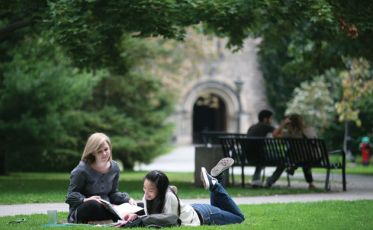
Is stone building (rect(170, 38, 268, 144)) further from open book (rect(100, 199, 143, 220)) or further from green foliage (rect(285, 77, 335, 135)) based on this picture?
open book (rect(100, 199, 143, 220))

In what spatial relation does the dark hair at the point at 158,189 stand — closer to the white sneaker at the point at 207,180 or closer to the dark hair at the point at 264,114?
the white sneaker at the point at 207,180

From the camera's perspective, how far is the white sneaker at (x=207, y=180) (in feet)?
31.0

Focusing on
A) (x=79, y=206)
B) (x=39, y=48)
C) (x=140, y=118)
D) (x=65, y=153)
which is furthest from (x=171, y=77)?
(x=79, y=206)

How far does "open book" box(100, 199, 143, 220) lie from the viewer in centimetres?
951

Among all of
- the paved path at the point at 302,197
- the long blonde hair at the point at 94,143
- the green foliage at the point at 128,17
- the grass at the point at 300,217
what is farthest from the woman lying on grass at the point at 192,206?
the green foliage at the point at 128,17

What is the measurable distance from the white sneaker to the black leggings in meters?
1.07

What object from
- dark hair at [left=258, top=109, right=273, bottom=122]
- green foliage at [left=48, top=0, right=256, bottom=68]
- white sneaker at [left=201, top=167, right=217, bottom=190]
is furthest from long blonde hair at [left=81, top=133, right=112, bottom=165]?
dark hair at [left=258, top=109, right=273, bottom=122]

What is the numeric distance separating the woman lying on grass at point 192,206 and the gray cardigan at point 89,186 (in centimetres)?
44

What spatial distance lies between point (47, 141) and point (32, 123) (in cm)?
157

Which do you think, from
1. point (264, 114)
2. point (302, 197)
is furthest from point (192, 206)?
point (264, 114)

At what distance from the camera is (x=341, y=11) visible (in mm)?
16531

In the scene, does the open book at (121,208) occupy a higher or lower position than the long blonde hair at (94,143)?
lower

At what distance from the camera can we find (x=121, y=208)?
380 inches

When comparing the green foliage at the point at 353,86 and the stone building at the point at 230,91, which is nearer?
the green foliage at the point at 353,86
